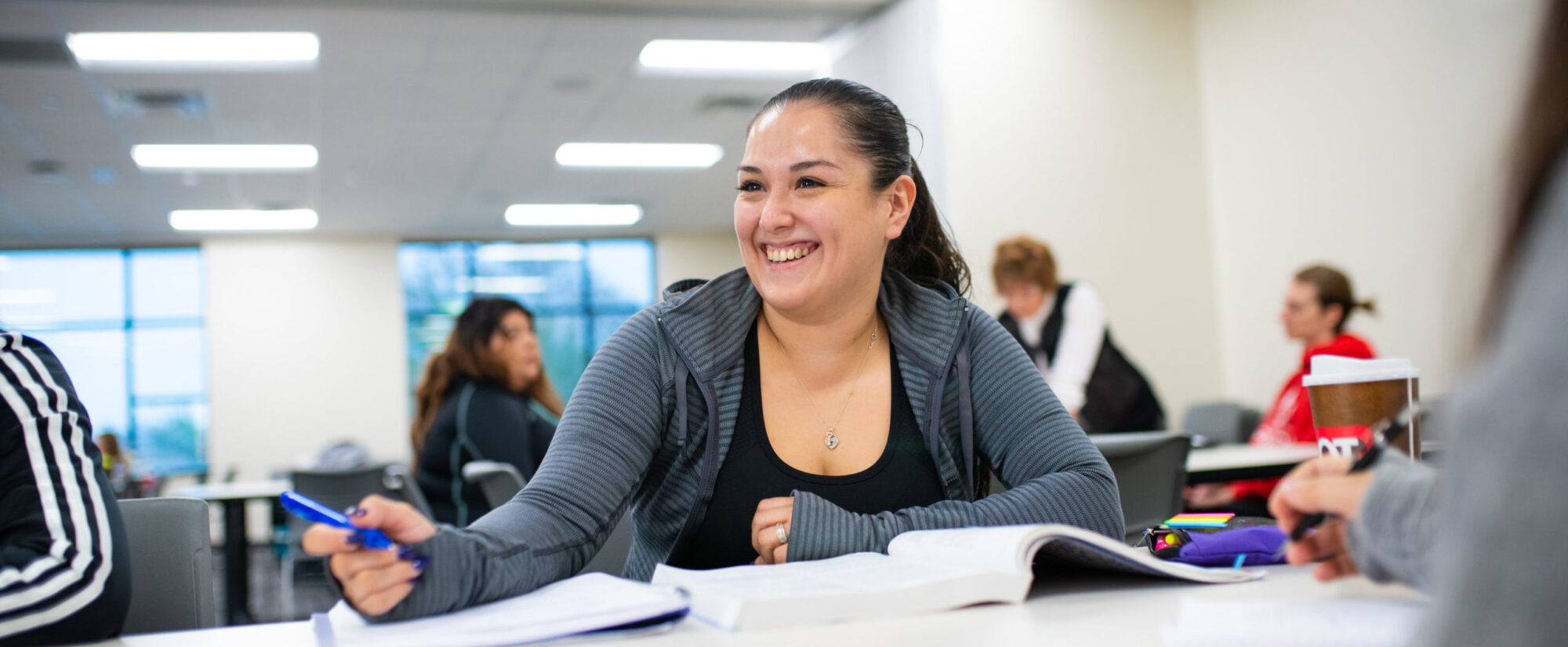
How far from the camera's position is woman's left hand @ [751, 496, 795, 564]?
1.13 m

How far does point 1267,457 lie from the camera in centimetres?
280

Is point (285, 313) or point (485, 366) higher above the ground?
point (285, 313)

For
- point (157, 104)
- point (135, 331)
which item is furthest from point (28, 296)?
point (157, 104)

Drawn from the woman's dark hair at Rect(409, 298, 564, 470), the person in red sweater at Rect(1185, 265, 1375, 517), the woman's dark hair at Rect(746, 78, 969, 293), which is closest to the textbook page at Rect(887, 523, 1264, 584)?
the woman's dark hair at Rect(746, 78, 969, 293)

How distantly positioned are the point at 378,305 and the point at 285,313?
82 centimetres

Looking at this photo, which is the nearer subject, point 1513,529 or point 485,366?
point 1513,529

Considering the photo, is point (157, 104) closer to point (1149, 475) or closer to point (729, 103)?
point (729, 103)

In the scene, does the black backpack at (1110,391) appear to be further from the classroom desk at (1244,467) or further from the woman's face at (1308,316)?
the classroom desk at (1244,467)

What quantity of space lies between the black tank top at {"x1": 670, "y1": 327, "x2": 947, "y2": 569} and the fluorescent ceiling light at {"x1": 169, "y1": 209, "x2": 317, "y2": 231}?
8.66 metres

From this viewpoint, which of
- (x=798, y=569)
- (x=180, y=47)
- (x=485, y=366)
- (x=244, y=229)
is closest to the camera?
(x=798, y=569)

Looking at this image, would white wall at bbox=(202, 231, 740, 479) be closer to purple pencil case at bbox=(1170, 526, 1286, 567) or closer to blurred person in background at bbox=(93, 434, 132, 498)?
blurred person in background at bbox=(93, 434, 132, 498)

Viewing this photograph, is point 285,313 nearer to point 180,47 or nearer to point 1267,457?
point 180,47

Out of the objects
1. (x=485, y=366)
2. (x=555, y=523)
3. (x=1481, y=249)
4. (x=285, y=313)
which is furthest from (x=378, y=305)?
(x=1481, y=249)

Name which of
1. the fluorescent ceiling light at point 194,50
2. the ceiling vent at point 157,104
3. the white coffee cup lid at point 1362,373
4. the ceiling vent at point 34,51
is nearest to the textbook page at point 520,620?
the white coffee cup lid at point 1362,373
